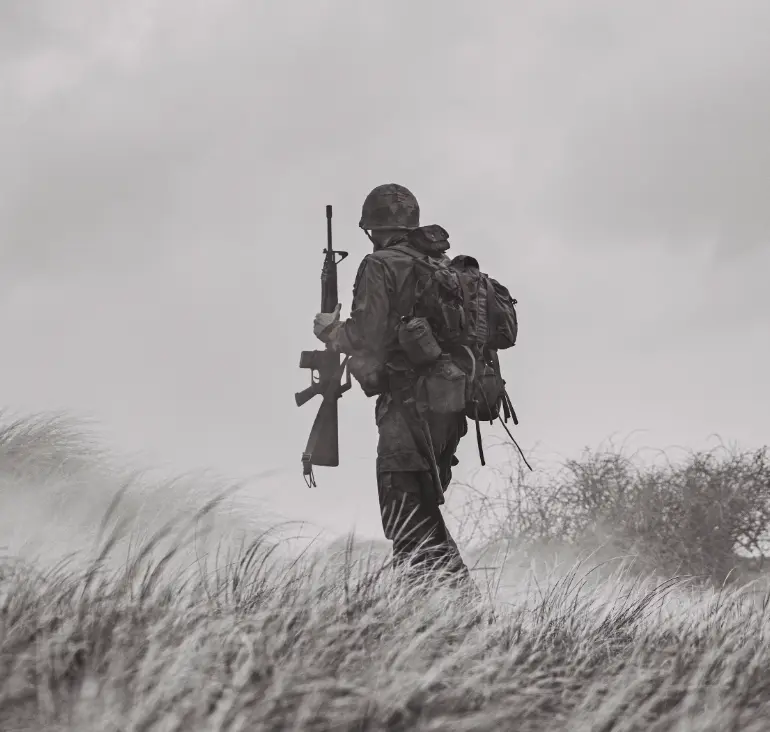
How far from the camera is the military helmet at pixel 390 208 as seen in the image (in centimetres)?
608

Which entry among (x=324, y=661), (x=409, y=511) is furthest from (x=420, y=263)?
(x=324, y=661)

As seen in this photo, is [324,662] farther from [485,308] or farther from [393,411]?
[485,308]

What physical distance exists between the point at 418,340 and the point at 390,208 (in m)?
0.89

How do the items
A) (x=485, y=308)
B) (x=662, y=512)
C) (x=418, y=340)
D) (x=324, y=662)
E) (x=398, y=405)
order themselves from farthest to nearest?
(x=662, y=512)
(x=485, y=308)
(x=398, y=405)
(x=418, y=340)
(x=324, y=662)

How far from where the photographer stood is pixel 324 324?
615cm

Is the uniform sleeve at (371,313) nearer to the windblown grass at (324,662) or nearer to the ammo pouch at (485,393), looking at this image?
the ammo pouch at (485,393)

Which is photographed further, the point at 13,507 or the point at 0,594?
the point at 13,507

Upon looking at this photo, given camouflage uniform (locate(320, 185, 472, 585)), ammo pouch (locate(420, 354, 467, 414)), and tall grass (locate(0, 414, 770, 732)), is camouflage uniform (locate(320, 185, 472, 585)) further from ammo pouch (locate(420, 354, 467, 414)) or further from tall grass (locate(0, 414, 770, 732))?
tall grass (locate(0, 414, 770, 732))

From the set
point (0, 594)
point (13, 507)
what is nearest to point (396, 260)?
point (0, 594)

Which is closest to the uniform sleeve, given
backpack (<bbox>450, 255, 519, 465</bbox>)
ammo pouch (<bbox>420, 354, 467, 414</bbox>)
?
ammo pouch (<bbox>420, 354, 467, 414</bbox>)

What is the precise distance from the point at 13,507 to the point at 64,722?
227 inches

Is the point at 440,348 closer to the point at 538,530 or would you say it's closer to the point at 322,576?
the point at 322,576

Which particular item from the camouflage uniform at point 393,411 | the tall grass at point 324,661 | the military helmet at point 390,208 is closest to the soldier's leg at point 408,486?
the camouflage uniform at point 393,411

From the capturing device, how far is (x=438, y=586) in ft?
15.6
